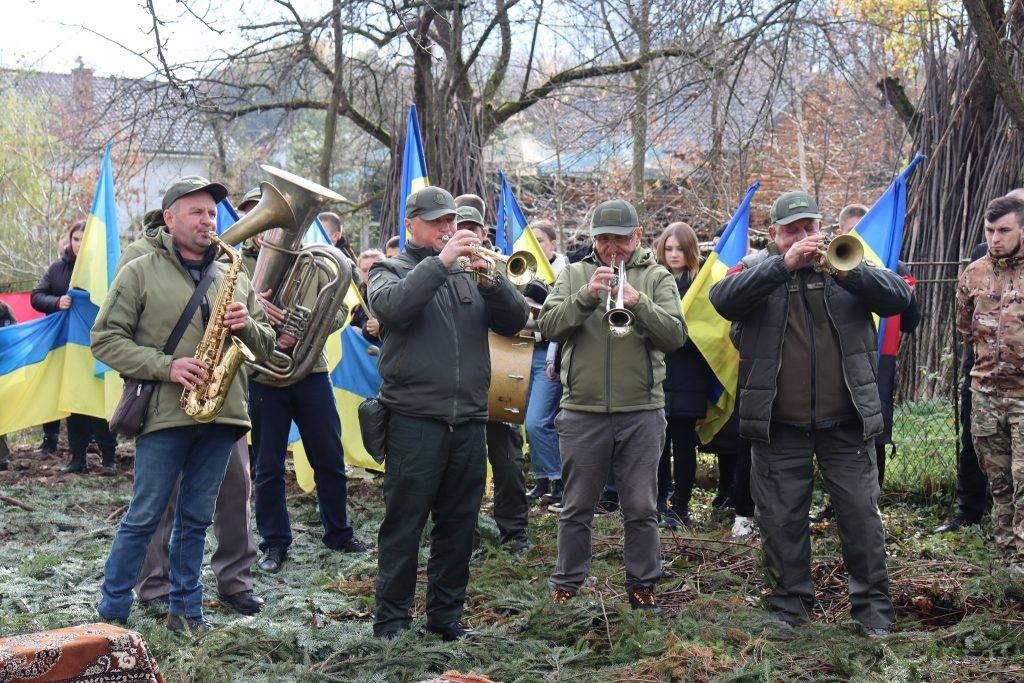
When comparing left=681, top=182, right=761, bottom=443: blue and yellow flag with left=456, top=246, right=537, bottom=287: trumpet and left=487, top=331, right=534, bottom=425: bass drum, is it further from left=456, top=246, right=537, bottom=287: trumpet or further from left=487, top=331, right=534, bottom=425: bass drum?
left=456, top=246, right=537, bottom=287: trumpet

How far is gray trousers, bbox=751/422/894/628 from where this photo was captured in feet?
16.3

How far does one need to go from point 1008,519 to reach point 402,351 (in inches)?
135

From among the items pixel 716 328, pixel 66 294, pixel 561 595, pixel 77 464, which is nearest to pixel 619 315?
pixel 561 595

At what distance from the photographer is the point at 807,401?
5031 mm

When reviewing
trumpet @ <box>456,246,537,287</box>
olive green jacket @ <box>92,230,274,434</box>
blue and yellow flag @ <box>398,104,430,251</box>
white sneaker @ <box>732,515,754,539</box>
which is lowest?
white sneaker @ <box>732,515,754,539</box>

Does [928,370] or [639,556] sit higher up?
[928,370]

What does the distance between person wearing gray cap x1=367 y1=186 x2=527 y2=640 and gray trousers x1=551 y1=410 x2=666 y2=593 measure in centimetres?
66

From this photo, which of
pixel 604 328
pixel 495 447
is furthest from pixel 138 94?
pixel 604 328

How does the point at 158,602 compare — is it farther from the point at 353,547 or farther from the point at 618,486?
the point at 618,486

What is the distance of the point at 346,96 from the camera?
1334cm

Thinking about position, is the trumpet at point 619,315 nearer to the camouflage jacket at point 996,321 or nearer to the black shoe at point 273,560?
the camouflage jacket at point 996,321

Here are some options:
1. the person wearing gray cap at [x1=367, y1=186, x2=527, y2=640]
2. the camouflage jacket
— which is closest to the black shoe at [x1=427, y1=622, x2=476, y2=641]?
the person wearing gray cap at [x1=367, y1=186, x2=527, y2=640]

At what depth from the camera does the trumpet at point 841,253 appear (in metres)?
4.81

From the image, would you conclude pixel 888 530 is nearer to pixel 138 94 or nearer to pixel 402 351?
pixel 402 351
